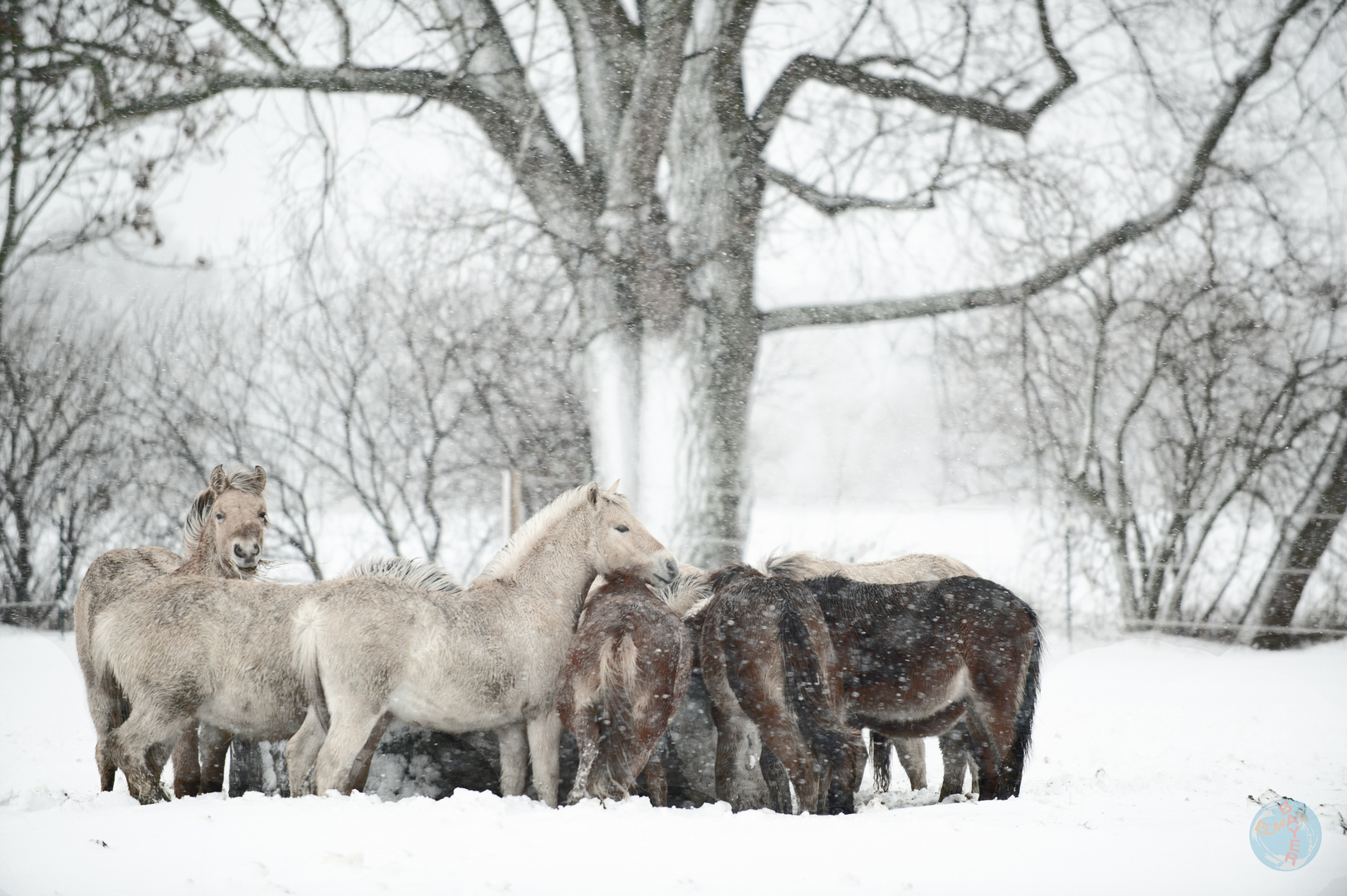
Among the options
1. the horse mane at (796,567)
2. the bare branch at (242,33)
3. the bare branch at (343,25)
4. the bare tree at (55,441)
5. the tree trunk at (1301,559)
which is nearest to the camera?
the horse mane at (796,567)

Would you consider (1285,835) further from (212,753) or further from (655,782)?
(212,753)

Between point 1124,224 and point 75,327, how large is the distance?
840 cm

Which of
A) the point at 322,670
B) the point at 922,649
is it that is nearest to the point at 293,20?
the point at 322,670

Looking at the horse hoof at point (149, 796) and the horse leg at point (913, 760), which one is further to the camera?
the horse leg at point (913, 760)

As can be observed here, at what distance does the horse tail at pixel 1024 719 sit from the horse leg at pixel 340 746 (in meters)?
2.48

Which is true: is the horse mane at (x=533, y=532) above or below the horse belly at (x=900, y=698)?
above

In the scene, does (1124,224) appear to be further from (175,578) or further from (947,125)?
(175,578)

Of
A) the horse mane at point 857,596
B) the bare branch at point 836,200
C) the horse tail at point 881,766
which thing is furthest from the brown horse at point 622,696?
the bare branch at point 836,200

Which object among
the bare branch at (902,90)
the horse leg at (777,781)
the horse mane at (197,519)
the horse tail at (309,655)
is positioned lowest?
the horse leg at (777,781)

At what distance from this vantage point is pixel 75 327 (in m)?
7.34

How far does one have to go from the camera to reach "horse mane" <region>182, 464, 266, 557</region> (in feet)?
12.6

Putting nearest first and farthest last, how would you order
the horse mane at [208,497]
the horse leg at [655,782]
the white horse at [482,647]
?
the white horse at [482,647], the horse leg at [655,782], the horse mane at [208,497]

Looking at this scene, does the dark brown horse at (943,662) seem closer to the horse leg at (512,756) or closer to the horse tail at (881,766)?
the horse tail at (881,766)

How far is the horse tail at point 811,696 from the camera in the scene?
341cm
